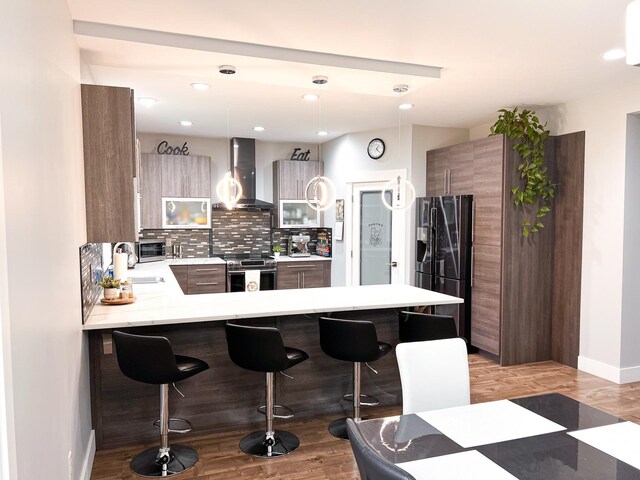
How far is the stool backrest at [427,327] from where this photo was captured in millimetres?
3186

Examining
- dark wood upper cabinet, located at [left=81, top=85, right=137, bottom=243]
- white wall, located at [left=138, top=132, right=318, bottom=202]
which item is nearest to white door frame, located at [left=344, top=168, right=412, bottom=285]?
white wall, located at [left=138, top=132, right=318, bottom=202]

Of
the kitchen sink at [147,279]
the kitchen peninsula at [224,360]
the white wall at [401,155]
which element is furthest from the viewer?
the white wall at [401,155]

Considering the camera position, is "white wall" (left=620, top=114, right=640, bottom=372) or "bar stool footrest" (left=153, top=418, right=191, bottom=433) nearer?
"bar stool footrest" (left=153, top=418, right=191, bottom=433)

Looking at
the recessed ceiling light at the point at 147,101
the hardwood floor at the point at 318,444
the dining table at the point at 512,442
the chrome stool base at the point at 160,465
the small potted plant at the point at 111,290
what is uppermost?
the recessed ceiling light at the point at 147,101

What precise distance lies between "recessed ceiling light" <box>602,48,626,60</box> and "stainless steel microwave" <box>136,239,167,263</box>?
18.0 feet

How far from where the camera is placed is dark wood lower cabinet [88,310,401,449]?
10.0ft

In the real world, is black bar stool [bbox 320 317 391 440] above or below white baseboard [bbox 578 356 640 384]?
above

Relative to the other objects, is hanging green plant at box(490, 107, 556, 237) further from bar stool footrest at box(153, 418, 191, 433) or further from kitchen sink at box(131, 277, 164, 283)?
kitchen sink at box(131, 277, 164, 283)

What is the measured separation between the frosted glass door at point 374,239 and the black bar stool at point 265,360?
3269 mm

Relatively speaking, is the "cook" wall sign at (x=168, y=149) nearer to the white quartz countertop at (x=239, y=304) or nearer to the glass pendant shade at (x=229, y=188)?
the glass pendant shade at (x=229, y=188)

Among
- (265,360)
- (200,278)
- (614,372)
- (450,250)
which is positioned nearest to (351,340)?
(265,360)

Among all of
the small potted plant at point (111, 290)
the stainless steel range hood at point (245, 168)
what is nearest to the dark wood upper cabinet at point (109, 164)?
the small potted plant at point (111, 290)

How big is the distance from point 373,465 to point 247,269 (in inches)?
209

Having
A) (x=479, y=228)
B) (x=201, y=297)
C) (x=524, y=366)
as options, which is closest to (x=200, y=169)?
(x=201, y=297)
